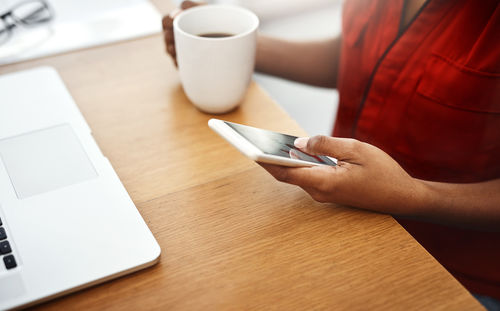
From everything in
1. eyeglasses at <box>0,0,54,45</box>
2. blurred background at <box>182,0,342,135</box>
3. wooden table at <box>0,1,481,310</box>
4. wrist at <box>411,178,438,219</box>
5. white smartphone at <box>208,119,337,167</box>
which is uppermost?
eyeglasses at <box>0,0,54,45</box>

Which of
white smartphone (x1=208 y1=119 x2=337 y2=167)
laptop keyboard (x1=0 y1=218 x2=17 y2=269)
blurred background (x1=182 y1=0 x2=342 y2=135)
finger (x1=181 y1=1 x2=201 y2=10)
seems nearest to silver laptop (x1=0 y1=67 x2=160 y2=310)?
laptop keyboard (x1=0 y1=218 x2=17 y2=269)

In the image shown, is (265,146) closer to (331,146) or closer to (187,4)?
(331,146)

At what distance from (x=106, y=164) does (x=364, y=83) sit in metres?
0.48

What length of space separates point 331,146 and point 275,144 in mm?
68

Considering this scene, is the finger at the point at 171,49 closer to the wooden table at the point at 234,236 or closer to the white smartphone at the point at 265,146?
the wooden table at the point at 234,236

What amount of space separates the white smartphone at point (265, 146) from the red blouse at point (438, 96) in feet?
0.74

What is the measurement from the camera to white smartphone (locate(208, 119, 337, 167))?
43 cm

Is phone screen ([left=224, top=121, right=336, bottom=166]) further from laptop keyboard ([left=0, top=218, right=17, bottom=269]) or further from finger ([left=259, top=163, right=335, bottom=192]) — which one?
laptop keyboard ([left=0, top=218, right=17, bottom=269])

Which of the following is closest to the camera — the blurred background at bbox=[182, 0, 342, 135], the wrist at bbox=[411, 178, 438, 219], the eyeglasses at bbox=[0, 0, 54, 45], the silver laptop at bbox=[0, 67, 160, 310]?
the silver laptop at bbox=[0, 67, 160, 310]

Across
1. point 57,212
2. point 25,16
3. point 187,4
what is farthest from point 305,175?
point 25,16

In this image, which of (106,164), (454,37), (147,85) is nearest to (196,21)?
(147,85)

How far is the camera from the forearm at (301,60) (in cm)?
88

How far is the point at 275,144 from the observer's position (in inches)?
19.2

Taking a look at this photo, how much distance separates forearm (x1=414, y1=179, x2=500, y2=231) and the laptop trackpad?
1.42 feet
